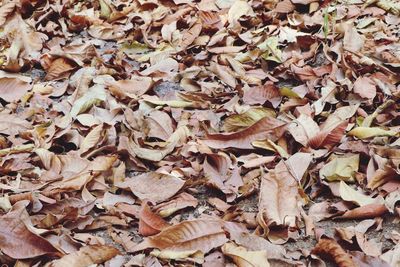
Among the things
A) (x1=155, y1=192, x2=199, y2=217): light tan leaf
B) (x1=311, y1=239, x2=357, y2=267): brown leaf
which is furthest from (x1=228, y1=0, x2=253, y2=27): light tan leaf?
(x1=311, y1=239, x2=357, y2=267): brown leaf

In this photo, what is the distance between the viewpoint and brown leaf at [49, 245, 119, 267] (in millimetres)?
1816

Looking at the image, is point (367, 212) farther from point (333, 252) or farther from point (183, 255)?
point (183, 255)

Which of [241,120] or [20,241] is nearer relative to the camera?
[20,241]

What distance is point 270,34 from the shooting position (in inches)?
123

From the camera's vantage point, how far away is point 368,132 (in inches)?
90.4

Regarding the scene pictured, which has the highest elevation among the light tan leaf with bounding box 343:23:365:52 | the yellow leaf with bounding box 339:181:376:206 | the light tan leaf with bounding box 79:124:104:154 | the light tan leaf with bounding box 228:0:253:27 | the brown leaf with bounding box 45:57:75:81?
the light tan leaf with bounding box 343:23:365:52

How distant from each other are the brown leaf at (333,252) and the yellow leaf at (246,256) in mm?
177

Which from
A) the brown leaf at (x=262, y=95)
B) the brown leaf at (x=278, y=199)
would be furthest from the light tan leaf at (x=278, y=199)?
the brown leaf at (x=262, y=95)

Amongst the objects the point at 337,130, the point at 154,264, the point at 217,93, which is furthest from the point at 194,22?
the point at 154,264

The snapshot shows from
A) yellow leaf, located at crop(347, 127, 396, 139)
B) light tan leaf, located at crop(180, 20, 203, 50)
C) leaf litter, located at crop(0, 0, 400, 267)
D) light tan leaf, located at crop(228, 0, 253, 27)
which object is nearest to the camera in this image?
leaf litter, located at crop(0, 0, 400, 267)

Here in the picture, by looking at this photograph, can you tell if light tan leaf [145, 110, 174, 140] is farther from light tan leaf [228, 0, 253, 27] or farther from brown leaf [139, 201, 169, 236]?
light tan leaf [228, 0, 253, 27]

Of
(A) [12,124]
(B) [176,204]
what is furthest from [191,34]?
(B) [176,204]

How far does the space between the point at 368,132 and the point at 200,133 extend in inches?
26.6

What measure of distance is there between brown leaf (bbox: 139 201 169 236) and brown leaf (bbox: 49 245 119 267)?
0.40ft
